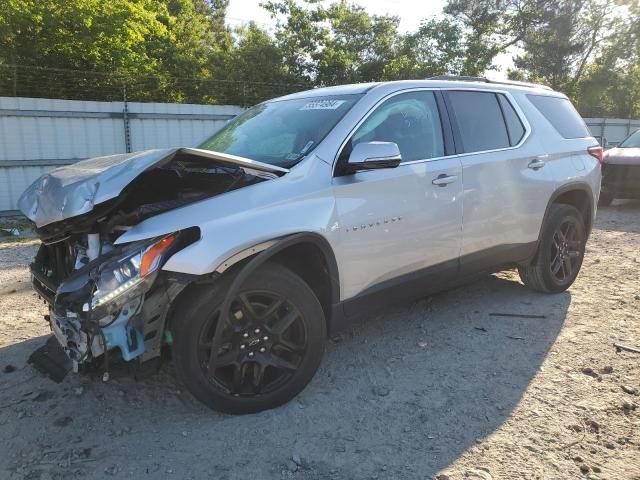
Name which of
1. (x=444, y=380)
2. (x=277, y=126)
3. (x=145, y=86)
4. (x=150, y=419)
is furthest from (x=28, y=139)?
(x=444, y=380)

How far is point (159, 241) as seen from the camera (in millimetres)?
2602

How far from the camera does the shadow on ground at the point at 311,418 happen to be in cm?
260

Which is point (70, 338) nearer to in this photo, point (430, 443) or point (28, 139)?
point (430, 443)

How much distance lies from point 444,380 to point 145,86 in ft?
45.5

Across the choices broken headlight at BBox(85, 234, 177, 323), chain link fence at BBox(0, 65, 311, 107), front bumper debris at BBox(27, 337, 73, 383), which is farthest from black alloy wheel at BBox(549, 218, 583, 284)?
chain link fence at BBox(0, 65, 311, 107)

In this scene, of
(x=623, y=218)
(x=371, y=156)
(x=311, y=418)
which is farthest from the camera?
(x=623, y=218)

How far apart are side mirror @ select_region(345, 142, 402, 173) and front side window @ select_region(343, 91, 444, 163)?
0.23 metres

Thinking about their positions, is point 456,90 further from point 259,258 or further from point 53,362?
point 53,362

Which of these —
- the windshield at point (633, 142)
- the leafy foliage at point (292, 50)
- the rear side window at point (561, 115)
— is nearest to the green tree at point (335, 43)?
the leafy foliage at point (292, 50)

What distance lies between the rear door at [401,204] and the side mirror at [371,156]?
11 centimetres

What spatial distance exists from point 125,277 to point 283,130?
1601 mm

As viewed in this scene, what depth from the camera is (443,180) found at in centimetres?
371

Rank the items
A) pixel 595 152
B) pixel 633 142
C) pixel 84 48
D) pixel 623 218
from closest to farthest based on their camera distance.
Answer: pixel 595 152
pixel 623 218
pixel 633 142
pixel 84 48

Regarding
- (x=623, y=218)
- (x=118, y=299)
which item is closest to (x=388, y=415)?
(x=118, y=299)
